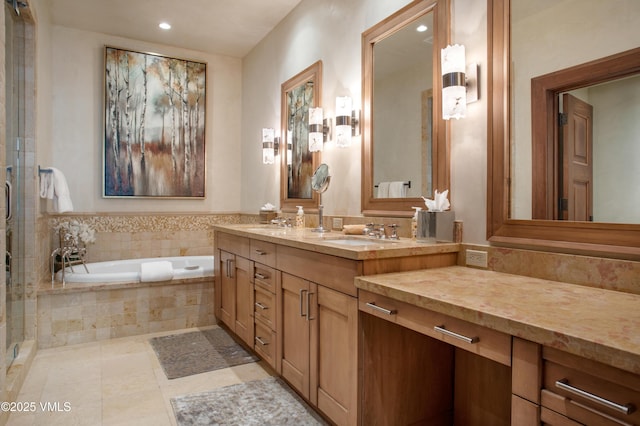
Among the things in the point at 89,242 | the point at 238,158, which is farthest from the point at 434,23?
the point at 89,242

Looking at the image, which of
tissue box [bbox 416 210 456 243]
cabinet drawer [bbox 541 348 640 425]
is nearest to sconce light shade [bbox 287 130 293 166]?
tissue box [bbox 416 210 456 243]

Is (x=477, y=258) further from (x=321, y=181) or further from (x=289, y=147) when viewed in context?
(x=289, y=147)

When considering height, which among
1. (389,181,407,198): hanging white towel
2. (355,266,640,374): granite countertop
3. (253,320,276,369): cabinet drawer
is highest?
(389,181,407,198): hanging white towel

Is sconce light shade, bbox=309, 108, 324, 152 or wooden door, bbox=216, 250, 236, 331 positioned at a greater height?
A: sconce light shade, bbox=309, 108, 324, 152

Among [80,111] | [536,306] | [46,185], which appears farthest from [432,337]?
[80,111]

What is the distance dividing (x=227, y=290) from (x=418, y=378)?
1951 mm

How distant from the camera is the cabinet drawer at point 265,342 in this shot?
2.47 meters

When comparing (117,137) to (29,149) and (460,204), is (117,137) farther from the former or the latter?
(460,204)

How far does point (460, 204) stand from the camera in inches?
79.6

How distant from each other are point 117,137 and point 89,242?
116 cm

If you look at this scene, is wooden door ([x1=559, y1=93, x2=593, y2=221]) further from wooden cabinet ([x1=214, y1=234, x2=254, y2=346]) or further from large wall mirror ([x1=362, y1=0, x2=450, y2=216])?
wooden cabinet ([x1=214, y1=234, x2=254, y2=346])

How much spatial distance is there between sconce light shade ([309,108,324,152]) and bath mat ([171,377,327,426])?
1.78 meters

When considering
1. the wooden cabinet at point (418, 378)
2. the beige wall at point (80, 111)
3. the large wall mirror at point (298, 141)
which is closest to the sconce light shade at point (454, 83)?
the wooden cabinet at point (418, 378)

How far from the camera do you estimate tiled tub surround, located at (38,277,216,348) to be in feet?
10.3
